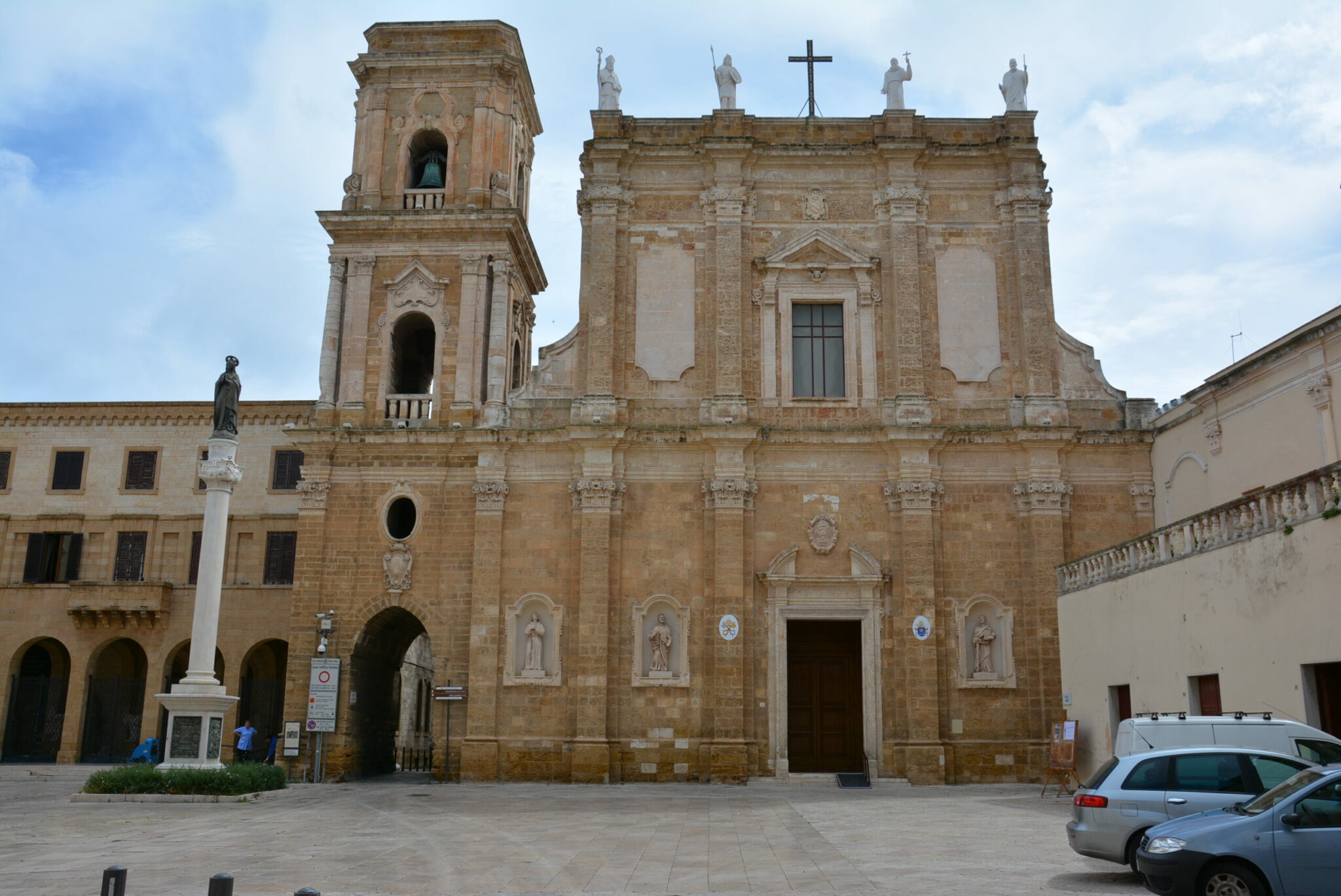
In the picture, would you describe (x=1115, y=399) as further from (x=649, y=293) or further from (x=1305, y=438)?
(x=649, y=293)

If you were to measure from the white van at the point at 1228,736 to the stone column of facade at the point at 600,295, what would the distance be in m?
14.7

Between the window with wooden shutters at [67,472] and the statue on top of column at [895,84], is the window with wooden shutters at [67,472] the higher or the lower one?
the lower one

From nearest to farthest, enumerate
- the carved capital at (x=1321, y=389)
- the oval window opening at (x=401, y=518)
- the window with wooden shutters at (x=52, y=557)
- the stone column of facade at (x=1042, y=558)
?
the carved capital at (x=1321, y=389) → the stone column of facade at (x=1042, y=558) → the oval window opening at (x=401, y=518) → the window with wooden shutters at (x=52, y=557)

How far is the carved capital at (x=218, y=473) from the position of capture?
885 inches

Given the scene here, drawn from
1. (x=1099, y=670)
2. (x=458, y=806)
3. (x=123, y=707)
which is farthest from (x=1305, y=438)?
(x=123, y=707)

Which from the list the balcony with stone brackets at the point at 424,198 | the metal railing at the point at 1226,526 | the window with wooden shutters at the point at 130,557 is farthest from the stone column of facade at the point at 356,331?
the metal railing at the point at 1226,526

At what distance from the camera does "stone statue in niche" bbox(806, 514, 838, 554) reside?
25641 millimetres

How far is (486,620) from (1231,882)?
1824 centimetres

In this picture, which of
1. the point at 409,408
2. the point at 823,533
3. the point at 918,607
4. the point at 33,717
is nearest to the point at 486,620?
the point at 409,408

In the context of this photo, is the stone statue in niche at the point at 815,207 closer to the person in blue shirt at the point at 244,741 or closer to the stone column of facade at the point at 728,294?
the stone column of facade at the point at 728,294

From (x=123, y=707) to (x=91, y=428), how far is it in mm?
8257

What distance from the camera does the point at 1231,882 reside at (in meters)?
9.34

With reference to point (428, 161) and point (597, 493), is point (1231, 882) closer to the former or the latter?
point (597, 493)

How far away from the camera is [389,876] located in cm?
1180
